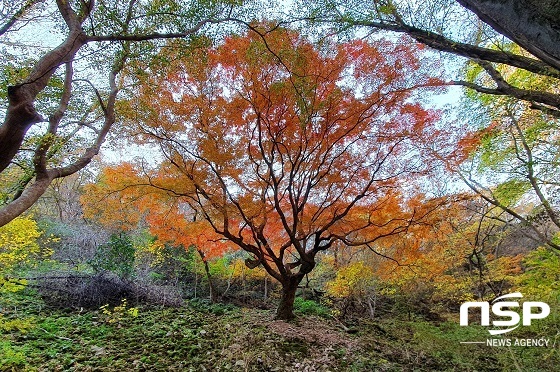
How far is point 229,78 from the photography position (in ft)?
20.5

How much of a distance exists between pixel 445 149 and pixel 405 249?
302 cm

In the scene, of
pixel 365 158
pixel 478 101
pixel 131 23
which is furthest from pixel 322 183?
pixel 131 23

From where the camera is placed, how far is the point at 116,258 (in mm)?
8820

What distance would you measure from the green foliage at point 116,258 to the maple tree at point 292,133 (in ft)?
8.12

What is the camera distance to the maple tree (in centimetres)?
586

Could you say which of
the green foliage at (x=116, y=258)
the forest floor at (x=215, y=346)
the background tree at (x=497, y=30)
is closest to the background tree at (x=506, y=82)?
the background tree at (x=497, y=30)

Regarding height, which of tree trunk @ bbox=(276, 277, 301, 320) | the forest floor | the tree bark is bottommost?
the forest floor

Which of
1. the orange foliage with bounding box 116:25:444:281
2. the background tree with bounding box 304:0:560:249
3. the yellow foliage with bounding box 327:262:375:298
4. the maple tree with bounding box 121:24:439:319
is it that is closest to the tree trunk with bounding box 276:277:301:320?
the maple tree with bounding box 121:24:439:319

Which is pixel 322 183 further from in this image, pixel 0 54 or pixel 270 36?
pixel 0 54

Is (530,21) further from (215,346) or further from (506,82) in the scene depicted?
(215,346)

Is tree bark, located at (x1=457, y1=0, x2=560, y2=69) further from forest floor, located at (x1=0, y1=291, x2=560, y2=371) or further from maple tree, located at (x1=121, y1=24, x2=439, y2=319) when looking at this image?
forest floor, located at (x1=0, y1=291, x2=560, y2=371)

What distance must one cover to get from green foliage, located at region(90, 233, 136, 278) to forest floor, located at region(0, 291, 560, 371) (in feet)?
5.36

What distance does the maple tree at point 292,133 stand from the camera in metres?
5.86

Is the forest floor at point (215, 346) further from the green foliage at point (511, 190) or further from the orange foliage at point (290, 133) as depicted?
the green foliage at point (511, 190)
